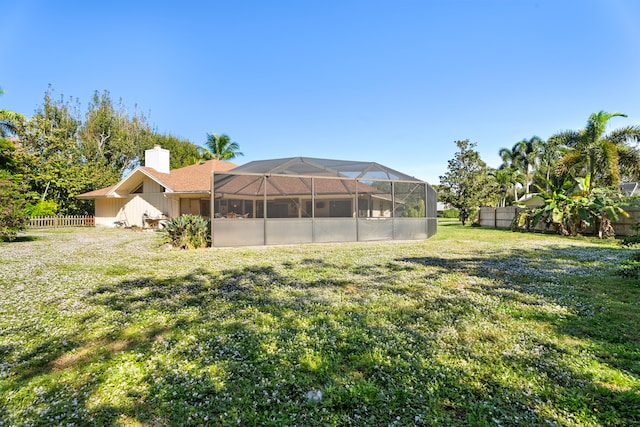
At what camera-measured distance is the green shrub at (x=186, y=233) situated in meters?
11.9

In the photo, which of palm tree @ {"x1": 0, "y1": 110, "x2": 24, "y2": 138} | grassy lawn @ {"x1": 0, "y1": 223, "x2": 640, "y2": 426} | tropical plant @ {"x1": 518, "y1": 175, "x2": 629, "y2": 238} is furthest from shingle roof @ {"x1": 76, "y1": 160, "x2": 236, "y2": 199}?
tropical plant @ {"x1": 518, "y1": 175, "x2": 629, "y2": 238}

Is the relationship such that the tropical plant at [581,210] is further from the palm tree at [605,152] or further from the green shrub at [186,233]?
the green shrub at [186,233]

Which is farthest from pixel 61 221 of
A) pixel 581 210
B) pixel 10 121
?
pixel 581 210

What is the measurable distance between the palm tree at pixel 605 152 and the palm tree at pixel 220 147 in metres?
32.9

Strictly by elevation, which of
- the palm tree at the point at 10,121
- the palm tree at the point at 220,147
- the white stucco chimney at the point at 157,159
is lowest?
the white stucco chimney at the point at 157,159

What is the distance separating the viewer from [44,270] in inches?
296

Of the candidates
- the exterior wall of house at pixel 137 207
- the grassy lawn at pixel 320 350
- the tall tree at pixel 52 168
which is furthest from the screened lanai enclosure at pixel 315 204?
the tall tree at pixel 52 168

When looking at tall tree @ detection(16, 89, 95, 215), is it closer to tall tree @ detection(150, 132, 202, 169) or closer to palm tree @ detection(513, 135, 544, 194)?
tall tree @ detection(150, 132, 202, 169)

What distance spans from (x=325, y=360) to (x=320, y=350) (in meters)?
0.23

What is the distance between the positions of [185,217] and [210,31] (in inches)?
309

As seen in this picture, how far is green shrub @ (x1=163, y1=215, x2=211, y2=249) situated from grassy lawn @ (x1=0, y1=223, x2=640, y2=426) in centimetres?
490

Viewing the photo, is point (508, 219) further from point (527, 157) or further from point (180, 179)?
point (180, 179)

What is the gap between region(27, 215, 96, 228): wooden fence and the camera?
22.5 metres

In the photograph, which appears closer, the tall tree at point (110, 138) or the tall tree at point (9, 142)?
the tall tree at point (9, 142)
